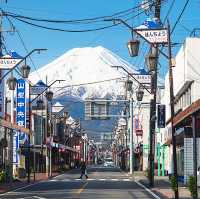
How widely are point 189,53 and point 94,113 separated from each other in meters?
32.2

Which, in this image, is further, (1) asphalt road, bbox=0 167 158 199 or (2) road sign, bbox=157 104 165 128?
(2) road sign, bbox=157 104 165 128

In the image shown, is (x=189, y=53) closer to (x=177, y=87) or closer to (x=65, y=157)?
(x=177, y=87)

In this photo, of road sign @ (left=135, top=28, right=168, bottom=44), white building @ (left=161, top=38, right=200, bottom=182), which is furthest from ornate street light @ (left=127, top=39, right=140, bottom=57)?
white building @ (left=161, top=38, right=200, bottom=182)

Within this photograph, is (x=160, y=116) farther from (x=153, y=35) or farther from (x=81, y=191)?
(x=153, y=35)

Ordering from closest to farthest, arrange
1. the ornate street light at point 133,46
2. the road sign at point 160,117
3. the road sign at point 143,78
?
the ornate street light at point 133,46 < the road sign at point 143,78 < the road sign at point 160,117

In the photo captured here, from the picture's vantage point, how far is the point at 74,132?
150875 mm

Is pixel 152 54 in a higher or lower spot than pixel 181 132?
higher

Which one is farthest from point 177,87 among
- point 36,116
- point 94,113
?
point 36,116

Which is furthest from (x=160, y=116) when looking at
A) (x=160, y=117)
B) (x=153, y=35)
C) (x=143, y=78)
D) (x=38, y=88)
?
(x=153, y=35)

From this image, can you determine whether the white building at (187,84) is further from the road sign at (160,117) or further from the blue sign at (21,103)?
the blue sign at (21,103)

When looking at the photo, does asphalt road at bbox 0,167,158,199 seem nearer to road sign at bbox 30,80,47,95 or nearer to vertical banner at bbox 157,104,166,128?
vertical banner at bbox 157,104,166,128

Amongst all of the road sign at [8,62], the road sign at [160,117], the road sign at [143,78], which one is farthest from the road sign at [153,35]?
the road sign at [160,117]

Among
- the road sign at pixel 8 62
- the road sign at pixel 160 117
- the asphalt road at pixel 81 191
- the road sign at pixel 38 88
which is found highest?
the road sign at pixel 38 88

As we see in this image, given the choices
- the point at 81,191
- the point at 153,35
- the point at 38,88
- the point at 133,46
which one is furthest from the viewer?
the point at 38,88
